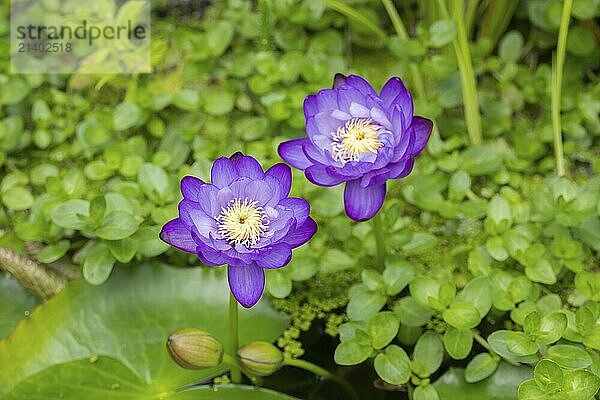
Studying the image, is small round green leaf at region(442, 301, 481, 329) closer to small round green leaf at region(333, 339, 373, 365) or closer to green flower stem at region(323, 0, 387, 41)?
small round green leaf at region(333, 339, 373, 365)

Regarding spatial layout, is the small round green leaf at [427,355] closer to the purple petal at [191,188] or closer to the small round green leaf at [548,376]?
the small round green leaf at [548,376]

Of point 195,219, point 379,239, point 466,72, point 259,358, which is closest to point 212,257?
point 195,219

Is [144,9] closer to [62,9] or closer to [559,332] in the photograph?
[62,9]

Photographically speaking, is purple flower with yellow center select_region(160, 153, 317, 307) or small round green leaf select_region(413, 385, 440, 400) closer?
purple flower with yellow center select_region(160, 153, 317, 307)

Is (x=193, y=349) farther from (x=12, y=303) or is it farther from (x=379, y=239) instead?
(x=12, y=303)

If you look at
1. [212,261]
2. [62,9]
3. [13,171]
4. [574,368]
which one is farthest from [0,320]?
[574,368]

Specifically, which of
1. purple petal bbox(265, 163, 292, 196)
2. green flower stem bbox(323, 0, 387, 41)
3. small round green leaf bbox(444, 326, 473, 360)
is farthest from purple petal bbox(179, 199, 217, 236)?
green flower stem bbox(323, 0, 387, 41)
